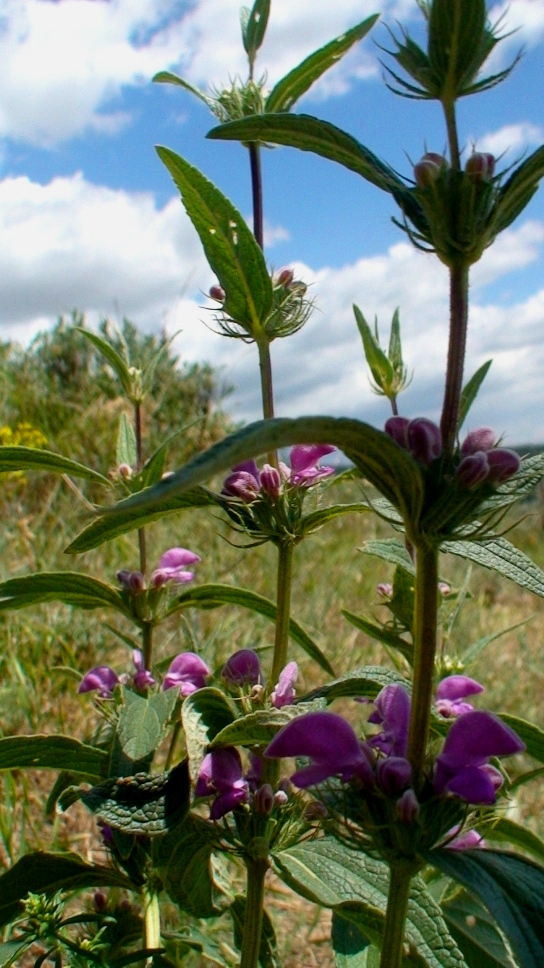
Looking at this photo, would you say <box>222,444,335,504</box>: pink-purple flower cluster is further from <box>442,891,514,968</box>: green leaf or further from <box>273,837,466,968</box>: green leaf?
<box>442,891,514,968</box>: green leaf

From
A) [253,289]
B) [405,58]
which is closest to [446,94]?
[405,58]

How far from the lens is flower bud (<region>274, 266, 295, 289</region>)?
1.02 m

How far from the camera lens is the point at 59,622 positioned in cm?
243

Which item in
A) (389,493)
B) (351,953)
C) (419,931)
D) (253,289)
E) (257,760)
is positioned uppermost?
(253,289)

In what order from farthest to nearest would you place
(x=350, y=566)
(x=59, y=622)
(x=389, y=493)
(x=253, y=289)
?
(x=350, y=566) < (x=59, y=622) < (x=253, y=289) < (x=389, y=493)

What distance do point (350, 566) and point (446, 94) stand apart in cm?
309

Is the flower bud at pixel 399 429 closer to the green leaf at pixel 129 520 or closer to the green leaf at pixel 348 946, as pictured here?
the green leaf at pixel 129 520

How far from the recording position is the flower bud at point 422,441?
0.62m

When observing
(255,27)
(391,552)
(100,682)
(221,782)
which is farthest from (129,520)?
(255,27)

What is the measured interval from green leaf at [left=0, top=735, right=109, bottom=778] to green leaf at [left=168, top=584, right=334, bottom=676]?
23cm

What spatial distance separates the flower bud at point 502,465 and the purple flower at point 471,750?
187 millimetres

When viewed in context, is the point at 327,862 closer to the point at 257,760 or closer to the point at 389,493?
the point at 257,760

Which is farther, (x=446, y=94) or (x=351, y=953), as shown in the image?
(x=351, y=953)

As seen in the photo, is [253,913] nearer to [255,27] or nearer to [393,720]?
[393,720]
